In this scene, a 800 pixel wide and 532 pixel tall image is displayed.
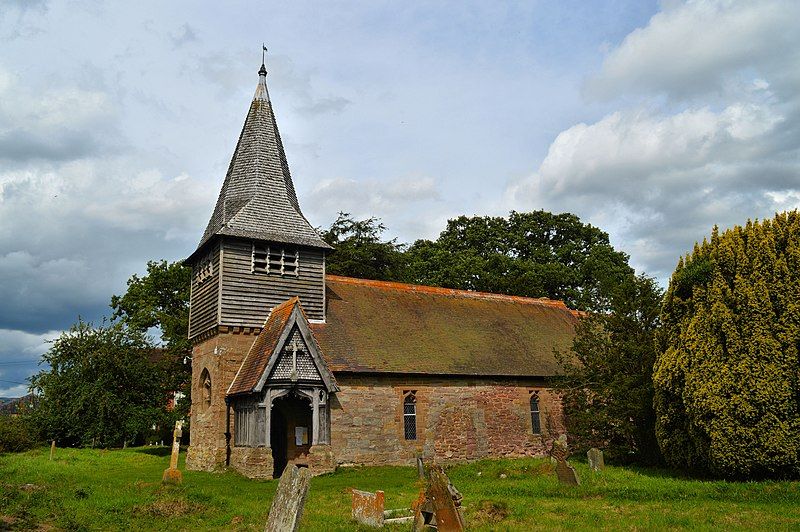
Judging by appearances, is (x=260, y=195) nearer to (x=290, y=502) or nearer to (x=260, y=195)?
(x=260, y=195)

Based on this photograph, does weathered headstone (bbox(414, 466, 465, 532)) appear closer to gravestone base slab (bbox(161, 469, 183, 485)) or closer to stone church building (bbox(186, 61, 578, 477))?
gravestone base slab (bbox(161, 469, 183, 485))

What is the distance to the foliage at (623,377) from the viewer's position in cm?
2047

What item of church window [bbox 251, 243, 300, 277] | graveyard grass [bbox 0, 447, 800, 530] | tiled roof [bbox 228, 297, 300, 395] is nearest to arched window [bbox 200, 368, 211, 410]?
Answer: tiled roof [bbox 228, 297, 300, 395]

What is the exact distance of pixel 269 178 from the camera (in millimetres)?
27094

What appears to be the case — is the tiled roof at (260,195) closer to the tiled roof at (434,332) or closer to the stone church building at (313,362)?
the stone church building at (313,362)

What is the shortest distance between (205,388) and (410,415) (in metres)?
8.21

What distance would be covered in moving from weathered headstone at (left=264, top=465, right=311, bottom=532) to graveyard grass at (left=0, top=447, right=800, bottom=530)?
4.10 metres

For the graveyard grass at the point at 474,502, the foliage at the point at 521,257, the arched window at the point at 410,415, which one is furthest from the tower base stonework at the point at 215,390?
the foliage at the point at 521,257

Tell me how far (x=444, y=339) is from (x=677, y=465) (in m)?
11.5

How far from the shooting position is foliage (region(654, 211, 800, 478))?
615 inches

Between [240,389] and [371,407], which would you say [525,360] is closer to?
[371,407]

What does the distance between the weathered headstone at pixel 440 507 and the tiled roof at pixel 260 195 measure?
15.9 m

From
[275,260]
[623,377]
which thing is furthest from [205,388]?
[623,377]

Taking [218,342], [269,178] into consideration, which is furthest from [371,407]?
[269,178]
